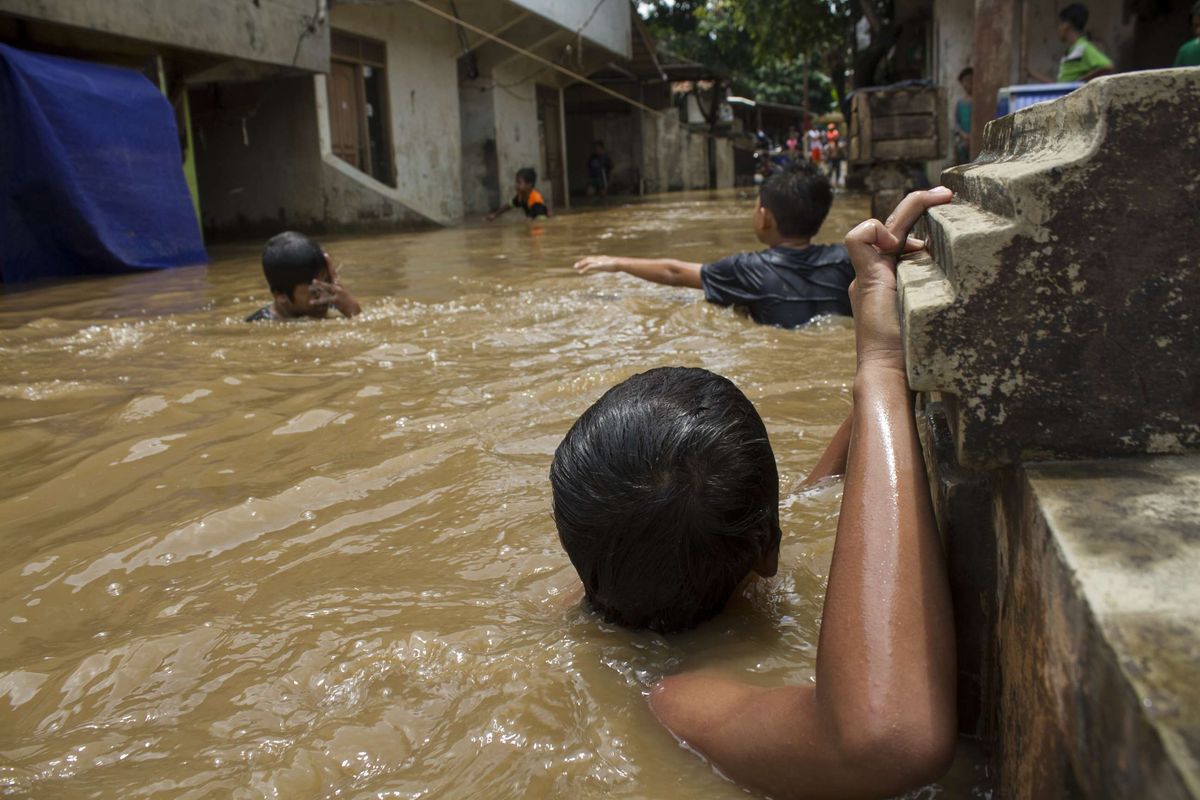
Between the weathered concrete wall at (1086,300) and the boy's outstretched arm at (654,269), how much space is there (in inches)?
149

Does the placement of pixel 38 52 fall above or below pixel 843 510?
above

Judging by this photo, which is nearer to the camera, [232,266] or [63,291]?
[63,291]

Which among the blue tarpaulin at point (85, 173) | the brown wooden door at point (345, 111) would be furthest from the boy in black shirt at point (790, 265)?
the brown wooden door at point (345, 111)

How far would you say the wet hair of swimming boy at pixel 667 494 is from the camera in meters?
1.36

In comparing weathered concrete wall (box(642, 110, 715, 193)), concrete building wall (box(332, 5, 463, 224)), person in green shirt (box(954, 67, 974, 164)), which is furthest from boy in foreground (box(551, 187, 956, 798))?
weathered concrete wall (box(642, 110, 715, 193))

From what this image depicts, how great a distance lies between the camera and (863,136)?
25.3ft

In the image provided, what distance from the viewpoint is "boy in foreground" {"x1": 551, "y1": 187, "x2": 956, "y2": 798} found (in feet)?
3.58

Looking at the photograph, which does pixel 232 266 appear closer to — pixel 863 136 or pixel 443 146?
pixel 863 136

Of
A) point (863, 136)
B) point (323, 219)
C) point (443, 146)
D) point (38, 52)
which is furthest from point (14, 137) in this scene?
point (443, 146)

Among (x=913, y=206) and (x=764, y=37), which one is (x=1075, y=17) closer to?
(x=913, y=206)

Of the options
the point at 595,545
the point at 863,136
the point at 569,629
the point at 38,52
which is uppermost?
the point at 38,52

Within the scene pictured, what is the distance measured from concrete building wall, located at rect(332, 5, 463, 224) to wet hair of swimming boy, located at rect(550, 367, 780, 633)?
38.9 ft

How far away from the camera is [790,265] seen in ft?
14.9

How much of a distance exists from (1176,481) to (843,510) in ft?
1.19
